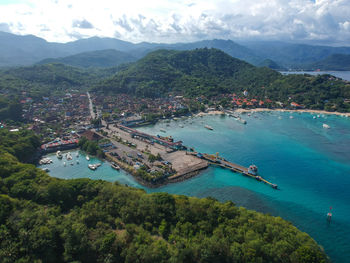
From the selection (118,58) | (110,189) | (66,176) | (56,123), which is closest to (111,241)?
(110,189)

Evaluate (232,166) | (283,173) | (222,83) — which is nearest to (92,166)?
(232,166)

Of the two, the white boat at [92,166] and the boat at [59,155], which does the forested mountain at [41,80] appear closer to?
the boat at [59,155]

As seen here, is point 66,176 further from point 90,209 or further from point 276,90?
point 276,90

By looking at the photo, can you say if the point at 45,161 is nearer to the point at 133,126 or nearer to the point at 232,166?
the point at 133,126

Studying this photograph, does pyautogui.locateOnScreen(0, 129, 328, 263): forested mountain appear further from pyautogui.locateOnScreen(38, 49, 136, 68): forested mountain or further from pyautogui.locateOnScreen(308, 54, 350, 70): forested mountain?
pyautogui.locateOnScreen(308, 54, 350, 70): forested mountain

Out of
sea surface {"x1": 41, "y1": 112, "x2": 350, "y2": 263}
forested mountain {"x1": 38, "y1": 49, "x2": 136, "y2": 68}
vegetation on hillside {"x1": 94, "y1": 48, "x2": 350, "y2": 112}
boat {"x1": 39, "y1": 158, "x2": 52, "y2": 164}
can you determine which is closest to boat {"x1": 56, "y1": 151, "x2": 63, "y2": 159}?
sea surface {"x1": 41, "y1": 112, "x2": 350, "y2": 263}

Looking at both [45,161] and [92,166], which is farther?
[45,161]
